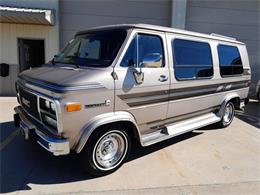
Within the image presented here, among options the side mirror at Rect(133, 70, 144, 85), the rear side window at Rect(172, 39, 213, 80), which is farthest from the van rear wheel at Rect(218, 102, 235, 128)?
the side mirror at Rect(133, 70, 144, 85)

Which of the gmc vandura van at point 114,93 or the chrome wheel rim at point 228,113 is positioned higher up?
the gmc vandura van at point 114,93

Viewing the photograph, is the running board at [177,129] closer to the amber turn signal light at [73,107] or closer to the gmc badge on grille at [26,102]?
the amber turn signal light at [73,107]

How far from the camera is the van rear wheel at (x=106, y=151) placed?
3.43m

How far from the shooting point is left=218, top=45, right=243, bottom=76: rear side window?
223 inches

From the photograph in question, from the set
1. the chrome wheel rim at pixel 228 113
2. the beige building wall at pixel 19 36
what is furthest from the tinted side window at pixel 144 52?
the beige building wall at pixel 19 36

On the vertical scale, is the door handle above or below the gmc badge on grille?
above

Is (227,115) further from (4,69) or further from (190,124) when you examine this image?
(4,69)

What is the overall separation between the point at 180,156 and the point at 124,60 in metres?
2.13

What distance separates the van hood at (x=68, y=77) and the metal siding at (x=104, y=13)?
22.6 feet

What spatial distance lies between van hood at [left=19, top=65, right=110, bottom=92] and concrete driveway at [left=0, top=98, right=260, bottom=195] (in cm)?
141

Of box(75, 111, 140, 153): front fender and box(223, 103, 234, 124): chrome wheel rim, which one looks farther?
box(223, 103, 234, 124): chrome wheel rim

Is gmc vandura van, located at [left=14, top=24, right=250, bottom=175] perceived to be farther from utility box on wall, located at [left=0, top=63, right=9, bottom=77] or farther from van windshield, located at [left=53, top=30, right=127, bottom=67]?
utility box on wall, located at [left=0, top=63, right=9, bottom=77]

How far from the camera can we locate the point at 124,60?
360 cm

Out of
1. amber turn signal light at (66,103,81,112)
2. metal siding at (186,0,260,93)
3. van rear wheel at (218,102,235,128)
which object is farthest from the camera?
metal siding at (186,0,260,93)
